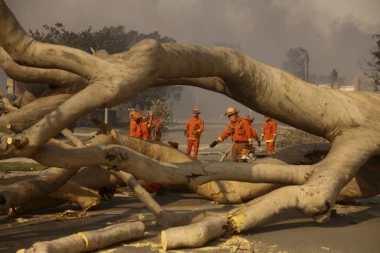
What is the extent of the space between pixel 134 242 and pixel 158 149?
365 cm

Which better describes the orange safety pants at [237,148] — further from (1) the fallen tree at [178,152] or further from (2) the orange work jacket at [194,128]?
(1) the fallen tree at [178,152]

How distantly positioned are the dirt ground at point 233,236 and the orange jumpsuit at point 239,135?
5.96 metres

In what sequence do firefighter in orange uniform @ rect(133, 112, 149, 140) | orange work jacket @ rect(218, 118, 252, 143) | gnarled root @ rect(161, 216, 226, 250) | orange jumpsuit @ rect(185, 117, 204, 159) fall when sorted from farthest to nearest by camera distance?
orange jumpsuit @ rect(185, 117, 204, 159) < firefighter in orange uniform @ rect(133, 112, 149, 140) < orange work jacket @ rect(218, 118, 252, 143) < gnarled root @ rect(161, 216, 226, 250)

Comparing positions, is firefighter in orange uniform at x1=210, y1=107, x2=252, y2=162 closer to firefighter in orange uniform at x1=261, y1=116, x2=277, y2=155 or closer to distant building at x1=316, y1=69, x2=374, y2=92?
firefighter in orange uniform at x1=261, y1=116, x2=277, y2=155

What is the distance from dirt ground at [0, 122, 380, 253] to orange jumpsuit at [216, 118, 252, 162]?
5.96m

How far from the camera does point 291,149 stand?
10773mm

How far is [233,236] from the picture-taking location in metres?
7.79

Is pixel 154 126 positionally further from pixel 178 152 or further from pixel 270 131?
pixel 178 152

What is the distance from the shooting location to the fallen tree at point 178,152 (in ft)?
22.8

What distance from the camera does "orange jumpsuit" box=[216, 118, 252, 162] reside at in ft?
54.7

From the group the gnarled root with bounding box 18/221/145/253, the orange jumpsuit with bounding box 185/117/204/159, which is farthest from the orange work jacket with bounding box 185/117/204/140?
the gnarled root with bounding box 18/221/145/253

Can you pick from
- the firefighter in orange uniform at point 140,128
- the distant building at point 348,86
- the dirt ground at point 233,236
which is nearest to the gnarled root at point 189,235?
the dirt ground at point 233,236

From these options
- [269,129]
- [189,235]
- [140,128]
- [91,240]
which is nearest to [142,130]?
[140,128]

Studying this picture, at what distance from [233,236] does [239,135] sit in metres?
9.14
